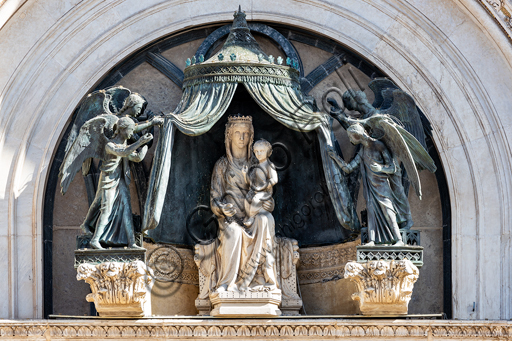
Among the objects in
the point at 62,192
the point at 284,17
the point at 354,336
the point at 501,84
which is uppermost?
the point at 284,17

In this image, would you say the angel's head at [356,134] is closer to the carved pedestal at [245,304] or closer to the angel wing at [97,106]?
the carved pedestal at [245,304]

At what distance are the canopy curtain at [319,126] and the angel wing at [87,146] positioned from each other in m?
1.29

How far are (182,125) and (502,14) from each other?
3019mm

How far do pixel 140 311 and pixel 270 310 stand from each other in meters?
1.10

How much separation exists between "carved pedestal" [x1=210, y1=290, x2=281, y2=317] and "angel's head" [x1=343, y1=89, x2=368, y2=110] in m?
1.85

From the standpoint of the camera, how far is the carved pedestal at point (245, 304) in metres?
11.1

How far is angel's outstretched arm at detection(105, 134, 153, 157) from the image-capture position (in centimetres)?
1112

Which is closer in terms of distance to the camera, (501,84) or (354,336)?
(354,336)

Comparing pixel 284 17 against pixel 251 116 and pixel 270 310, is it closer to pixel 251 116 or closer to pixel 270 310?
pixel 251 116

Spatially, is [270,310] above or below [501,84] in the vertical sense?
below

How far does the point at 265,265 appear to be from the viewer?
11.3 meters

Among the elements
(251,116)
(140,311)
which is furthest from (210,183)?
(140,311)

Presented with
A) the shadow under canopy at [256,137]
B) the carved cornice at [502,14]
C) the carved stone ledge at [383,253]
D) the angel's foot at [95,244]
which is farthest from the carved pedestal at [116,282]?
the carved cornice at [502,14]

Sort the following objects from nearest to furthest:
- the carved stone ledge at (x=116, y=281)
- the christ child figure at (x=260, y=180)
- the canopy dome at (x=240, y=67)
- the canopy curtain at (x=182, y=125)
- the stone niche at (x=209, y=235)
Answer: the carved stone ledge at (x=116, y=281) → the canopy curtain at (x=182, y=125) → the canopy dome at (x=240, y=67) → the christ child figure at (x=260, y=180) → the stone niche at (x=209, y=235)
